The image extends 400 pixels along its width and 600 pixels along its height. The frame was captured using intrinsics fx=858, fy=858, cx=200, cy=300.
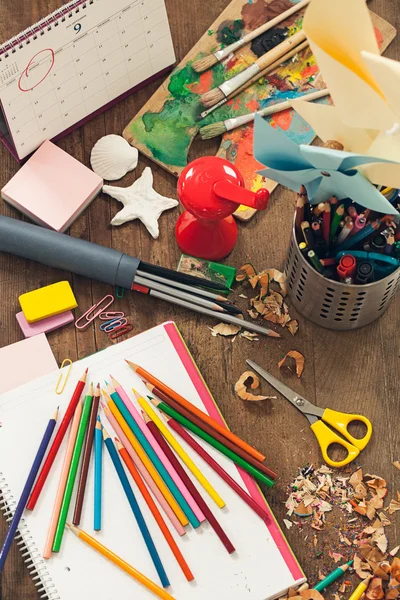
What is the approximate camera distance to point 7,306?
1.15 meters

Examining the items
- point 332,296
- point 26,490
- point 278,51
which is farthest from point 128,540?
point 278,51

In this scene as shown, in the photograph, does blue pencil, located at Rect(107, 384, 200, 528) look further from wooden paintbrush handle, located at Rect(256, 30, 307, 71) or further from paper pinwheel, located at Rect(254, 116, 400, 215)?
wooden paintbrush handle, located at Rect(256, 30, 307, 71)

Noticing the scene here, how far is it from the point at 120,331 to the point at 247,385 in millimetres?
182

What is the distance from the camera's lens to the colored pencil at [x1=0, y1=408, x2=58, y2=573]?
103 centimetres

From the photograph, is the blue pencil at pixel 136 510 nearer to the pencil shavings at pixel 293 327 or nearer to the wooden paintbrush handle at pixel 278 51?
the pencil shavings at pixel 293 327

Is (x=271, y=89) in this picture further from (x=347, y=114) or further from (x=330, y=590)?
(x=330, y=590)

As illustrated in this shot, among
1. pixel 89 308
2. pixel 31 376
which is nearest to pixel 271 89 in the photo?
pixel 89 308

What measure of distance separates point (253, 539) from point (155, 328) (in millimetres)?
294

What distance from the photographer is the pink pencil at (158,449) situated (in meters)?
1.05

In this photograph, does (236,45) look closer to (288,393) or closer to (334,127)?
(334,127)

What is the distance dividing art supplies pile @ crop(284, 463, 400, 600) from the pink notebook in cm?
46

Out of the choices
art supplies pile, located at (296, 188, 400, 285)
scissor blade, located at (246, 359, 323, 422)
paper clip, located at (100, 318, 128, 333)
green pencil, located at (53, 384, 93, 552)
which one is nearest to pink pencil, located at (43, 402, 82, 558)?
green pencil, located at (53, 384, 93, 552)

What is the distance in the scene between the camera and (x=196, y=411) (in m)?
1.08

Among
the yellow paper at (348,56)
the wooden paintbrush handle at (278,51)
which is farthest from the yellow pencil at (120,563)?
the wooden paintbrush handle at (278,51)
